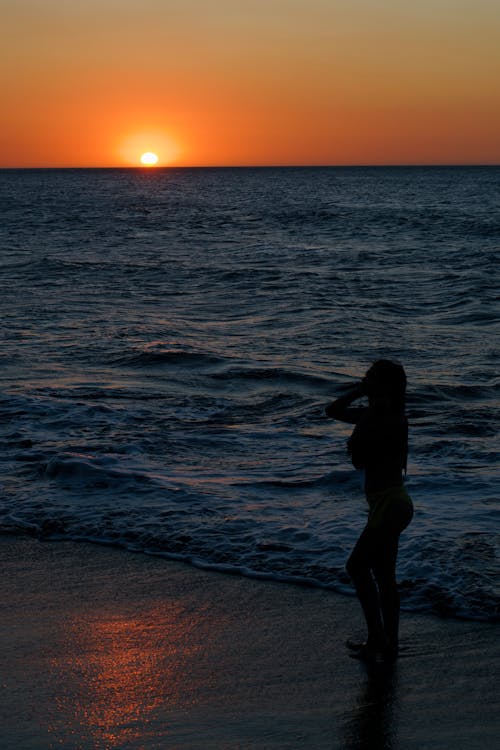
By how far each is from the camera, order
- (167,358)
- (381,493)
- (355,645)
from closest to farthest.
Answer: (381,493) < (355,645) < (167,358)

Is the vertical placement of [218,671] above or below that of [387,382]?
below

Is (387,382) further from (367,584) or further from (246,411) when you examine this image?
(246,411)

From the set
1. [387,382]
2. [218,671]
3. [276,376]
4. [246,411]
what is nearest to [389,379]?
[387,382]

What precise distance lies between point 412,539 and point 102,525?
2.31 metres

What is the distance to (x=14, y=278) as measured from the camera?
24.3 meters

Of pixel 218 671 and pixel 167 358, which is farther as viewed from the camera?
pixel 167 358

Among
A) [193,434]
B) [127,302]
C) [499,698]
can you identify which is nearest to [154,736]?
[499,698]

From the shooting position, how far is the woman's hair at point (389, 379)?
440cm

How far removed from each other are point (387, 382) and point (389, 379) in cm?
2

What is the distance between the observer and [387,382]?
441 cm

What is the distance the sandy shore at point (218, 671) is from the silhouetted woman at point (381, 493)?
224 millimetres

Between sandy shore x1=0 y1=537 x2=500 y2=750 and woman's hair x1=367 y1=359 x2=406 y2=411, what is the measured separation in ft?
4.50

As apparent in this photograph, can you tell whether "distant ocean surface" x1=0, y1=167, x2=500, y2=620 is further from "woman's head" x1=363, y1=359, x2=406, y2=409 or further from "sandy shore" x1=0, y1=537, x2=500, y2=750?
"woman's head" x1=363, y1=359, x2=406, y2=409

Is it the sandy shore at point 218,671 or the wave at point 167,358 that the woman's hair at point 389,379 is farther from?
the wave at point 167,358
